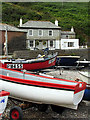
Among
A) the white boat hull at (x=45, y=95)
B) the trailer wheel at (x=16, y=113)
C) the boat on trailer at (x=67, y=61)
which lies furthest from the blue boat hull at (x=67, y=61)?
the trailer wheel at (x=16, y=113)

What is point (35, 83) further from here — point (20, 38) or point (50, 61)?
point (20, 38)

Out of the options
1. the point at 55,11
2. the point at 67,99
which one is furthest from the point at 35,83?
the point at 55,11

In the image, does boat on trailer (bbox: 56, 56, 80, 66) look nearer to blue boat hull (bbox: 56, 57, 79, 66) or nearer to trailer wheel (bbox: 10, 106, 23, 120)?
blue boat hull (bbox: 56, 57, 79, 66)

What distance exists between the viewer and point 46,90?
16.6 feet

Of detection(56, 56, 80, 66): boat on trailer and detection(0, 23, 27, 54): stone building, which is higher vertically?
detection(0, 23, 27, 54): stone building

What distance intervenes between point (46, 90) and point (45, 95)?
0.16 metres

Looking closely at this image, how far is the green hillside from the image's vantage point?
43.0m

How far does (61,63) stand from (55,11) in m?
48.0

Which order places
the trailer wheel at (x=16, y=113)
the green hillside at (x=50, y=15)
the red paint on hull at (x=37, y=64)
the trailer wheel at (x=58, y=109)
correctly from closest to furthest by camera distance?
the trailer wheel at (x=16, y=113)
the trailer wheel at (x=58, y=109)
the red paint on hull at (x=37, y=64)
the green hillside at (x=50, y=15)

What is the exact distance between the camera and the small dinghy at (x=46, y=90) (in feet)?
16.1

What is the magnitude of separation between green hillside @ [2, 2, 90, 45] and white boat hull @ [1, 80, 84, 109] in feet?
90.0

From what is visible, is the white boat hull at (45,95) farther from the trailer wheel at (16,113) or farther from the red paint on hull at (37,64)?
the red paint on hull at (37,64)

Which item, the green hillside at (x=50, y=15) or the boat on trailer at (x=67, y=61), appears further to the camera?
the green hillside at (x=50, y=15)

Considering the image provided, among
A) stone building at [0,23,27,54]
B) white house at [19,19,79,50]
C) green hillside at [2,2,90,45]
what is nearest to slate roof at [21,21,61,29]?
white house at [19,19,79,50]
